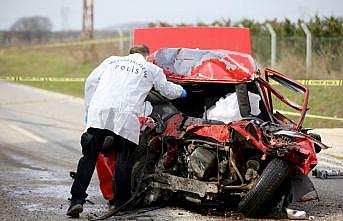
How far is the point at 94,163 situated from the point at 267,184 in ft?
5.64

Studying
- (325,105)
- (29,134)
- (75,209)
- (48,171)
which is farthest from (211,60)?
(325,105)

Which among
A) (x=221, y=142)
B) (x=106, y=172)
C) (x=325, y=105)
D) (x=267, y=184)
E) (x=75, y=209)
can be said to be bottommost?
(x=325, y=105)

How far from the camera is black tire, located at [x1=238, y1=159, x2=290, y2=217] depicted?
745 centimetres

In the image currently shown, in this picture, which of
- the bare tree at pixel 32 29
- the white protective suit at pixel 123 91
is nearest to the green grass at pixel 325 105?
the white protective suit at pixel 123 91

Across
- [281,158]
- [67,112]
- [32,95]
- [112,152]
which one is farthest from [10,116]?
[281,158]

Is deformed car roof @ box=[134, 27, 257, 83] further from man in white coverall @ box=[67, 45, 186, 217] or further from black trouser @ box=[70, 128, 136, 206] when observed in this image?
black trouser @ box=[70, 128, 136, 206]

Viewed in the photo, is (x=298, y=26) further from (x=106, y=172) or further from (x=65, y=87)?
(x=106, y=172)

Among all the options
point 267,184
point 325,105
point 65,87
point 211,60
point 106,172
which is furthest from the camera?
point 65,87

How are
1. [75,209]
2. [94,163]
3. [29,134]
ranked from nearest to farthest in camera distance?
[75,209] → [94,163] → [29,134]

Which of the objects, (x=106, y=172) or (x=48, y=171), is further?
(x=48, y=171)

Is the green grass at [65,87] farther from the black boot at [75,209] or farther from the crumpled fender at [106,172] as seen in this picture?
the black boot at [75,209]

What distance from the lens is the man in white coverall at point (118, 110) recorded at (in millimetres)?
7719

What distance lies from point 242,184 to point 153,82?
1.33 metres

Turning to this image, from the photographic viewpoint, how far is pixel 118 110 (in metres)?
7.72
